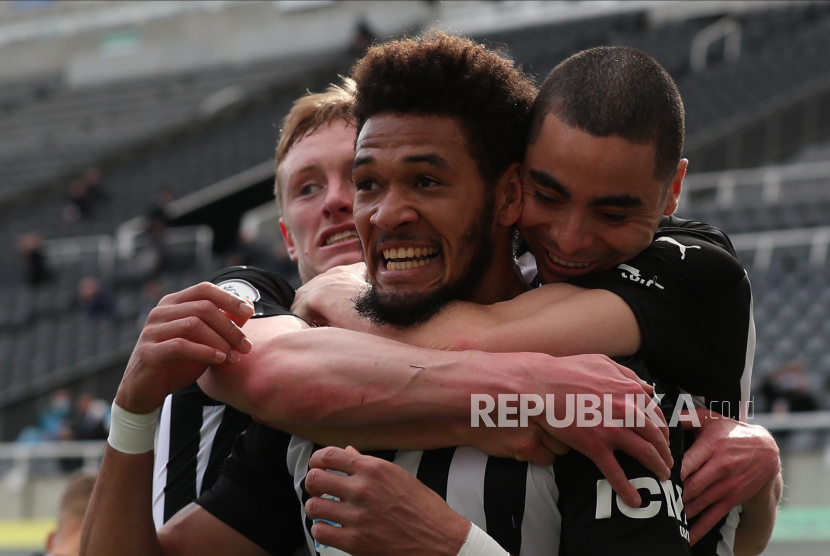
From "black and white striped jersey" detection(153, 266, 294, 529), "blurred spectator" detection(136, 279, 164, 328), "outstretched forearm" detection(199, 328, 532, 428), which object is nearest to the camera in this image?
"outstretched forearm" detection(199, 328, 532, 428)

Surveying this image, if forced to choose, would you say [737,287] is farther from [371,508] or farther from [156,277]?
[156,277]

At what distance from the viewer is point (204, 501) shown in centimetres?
260

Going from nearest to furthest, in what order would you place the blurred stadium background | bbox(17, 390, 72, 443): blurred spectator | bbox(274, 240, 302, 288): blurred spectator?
1. the blurred stadium background
2. bbox(17, 390, 72, 443): blurred spectator
3. bbox(274, 240, 302, 288): blurred spectator

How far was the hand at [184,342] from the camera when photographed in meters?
2.22

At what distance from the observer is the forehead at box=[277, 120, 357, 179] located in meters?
3.21

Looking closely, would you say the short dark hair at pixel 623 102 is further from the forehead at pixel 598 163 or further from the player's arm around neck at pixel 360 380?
the player's arm around neck at pixel 360 380

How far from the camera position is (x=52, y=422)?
1248 centimetres

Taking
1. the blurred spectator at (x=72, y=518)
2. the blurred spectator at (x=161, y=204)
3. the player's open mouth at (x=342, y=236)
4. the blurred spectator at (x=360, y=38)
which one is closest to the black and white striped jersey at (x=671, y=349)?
the player's open mouth at (x=342, y=236)

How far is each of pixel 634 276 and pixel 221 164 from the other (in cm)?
1818

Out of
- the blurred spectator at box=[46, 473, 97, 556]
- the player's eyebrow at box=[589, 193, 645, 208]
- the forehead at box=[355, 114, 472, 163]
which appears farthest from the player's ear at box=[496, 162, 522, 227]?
the blurred spectator at box=[46, 473, 97, 556]

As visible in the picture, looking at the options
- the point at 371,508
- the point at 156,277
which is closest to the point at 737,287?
the point at 371,508

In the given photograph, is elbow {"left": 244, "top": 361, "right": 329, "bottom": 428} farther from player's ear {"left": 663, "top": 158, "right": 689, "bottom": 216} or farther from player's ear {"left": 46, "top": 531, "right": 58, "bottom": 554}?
player's ear {"left": 46, "top": 531, "right": 58, "bottom": 554}

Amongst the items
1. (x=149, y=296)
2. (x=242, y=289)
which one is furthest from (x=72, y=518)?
(x=149, y=296)

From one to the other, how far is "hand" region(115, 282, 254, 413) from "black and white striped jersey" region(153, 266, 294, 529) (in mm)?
500
